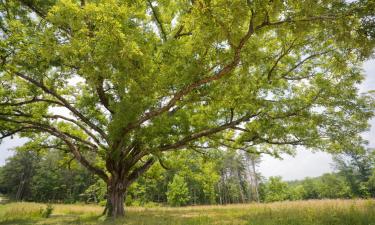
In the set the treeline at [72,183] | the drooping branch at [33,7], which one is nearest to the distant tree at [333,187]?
the treeline at [72,183]

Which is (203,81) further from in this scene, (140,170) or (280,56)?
(140,170)

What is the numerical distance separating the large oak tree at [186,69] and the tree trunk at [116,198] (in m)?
0.06

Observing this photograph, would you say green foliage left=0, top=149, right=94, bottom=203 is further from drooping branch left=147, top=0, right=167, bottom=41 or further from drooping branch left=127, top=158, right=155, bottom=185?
drooping branch left=147, top=0, right=167, bottom=41

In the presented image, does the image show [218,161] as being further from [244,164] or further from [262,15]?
[244,164]

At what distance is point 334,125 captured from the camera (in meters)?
9.20

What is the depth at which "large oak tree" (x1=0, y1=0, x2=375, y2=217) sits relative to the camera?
5.32 m

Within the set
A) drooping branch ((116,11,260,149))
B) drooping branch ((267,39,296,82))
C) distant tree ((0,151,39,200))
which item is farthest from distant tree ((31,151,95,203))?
drooping branch ((267,39,296,82))

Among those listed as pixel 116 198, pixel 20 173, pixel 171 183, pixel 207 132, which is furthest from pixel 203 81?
pixel 20 173

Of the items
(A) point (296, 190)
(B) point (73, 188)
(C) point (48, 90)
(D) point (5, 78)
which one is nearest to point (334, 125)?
(C) point (48, 90)

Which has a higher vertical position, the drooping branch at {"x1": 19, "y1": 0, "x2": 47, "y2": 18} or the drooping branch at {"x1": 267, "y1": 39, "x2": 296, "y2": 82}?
the drooping branch at {"x1": 19, "y1": 0, "x2": 47, "y2": 18}

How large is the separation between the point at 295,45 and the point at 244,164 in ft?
207

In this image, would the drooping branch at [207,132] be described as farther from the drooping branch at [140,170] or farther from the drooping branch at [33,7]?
the drooping branch at [33,7]

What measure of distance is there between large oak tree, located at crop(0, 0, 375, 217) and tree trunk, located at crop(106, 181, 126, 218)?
56 millimetres

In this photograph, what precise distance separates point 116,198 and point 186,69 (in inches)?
379
